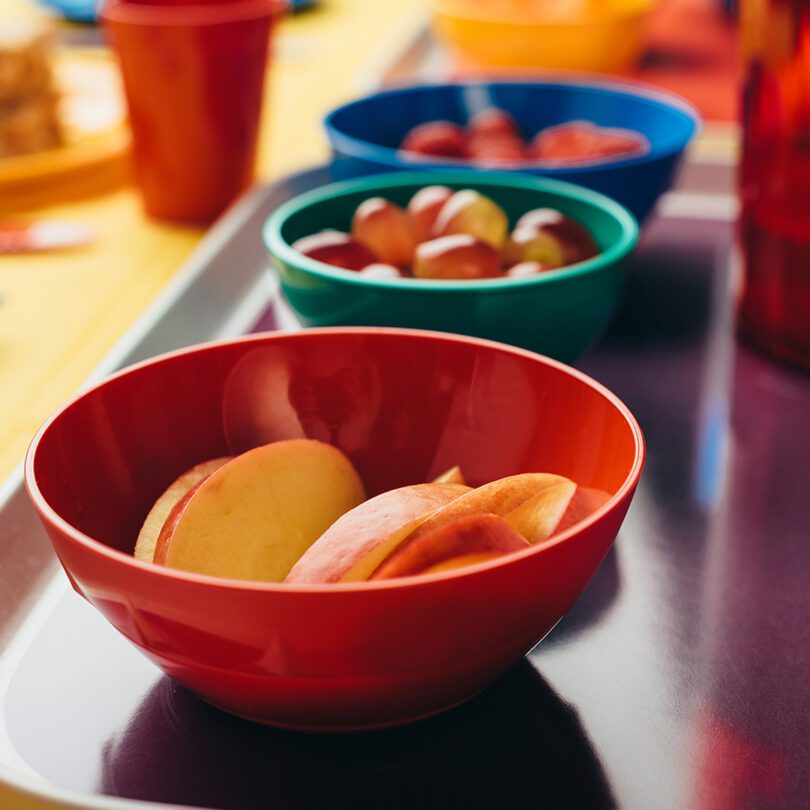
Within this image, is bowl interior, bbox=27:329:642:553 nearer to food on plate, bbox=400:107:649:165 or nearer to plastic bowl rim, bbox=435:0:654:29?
food on plate, bbox=400:107:649:165

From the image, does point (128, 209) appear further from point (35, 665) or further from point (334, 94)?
point (35, 665)

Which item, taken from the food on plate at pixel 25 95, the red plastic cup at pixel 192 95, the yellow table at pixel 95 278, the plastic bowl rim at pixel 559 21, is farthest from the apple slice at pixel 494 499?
the plastic bowl rim at pixel 559 21

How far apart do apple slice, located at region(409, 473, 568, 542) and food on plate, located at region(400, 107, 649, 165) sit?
11.9 inches

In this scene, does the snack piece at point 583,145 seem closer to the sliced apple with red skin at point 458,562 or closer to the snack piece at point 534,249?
the snack piece at point 534,249

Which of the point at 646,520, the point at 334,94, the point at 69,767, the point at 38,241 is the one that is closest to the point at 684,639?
the point at 646,520

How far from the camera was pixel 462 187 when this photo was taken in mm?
550

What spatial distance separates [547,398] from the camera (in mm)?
371

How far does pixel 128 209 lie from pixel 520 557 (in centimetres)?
56

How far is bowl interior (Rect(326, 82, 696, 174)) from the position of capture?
674mm

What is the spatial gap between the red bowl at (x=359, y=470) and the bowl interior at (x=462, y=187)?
0.11m

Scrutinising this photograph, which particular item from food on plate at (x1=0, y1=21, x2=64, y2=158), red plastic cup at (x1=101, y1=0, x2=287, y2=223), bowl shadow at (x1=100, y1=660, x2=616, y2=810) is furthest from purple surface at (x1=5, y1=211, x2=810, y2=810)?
food on plate at (x1=0, y1=21, x2=64, y2=158)

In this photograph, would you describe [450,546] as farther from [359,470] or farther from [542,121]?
[542,121]

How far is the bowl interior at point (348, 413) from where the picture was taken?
0.35 m

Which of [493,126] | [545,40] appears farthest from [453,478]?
[545,40]
